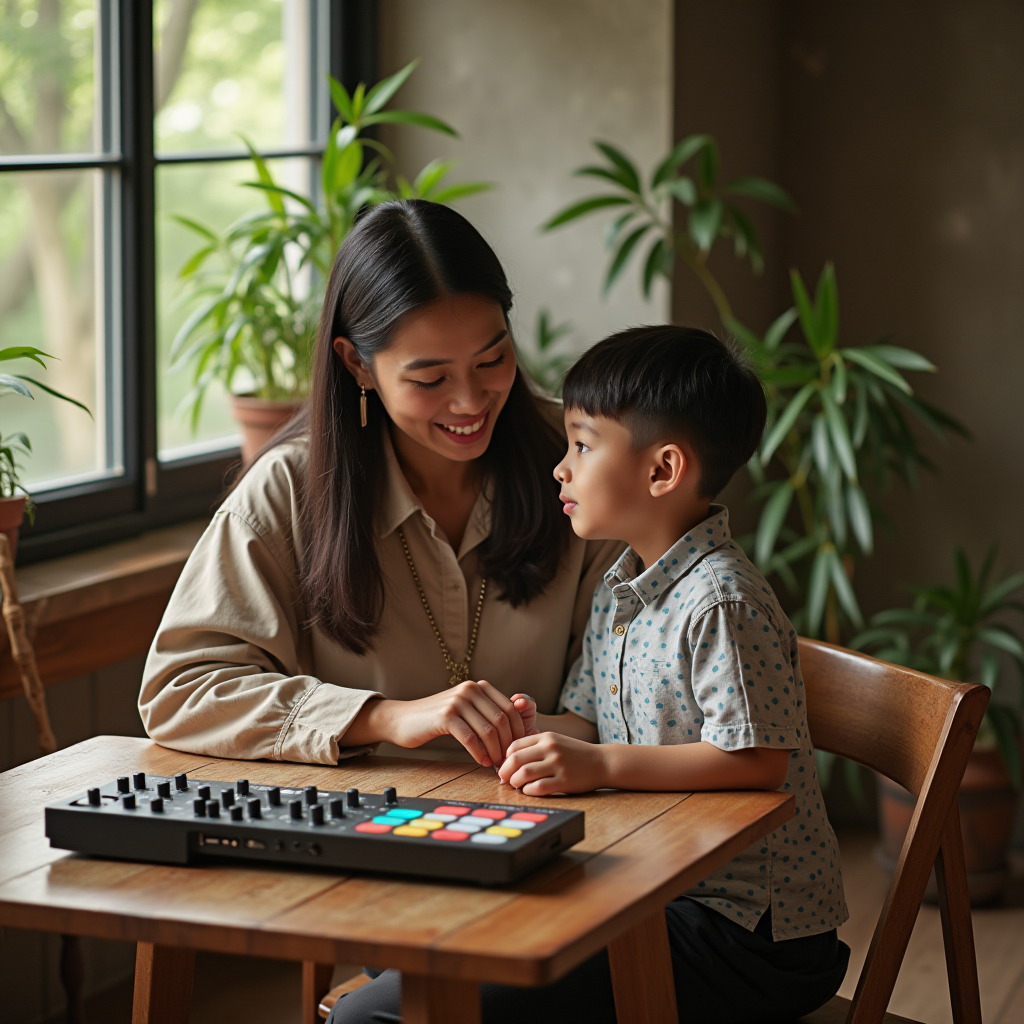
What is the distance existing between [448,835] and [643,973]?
31cm

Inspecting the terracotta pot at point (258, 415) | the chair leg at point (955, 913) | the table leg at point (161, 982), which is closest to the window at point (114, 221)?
the terracotta pot at point (258, 415)

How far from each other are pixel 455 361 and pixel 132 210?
116 centimetres

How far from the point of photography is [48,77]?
242 cm

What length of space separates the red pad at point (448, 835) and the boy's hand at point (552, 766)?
0.21 meters

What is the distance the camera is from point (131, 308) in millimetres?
2582

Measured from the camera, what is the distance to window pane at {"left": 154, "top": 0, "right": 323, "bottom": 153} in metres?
2.69

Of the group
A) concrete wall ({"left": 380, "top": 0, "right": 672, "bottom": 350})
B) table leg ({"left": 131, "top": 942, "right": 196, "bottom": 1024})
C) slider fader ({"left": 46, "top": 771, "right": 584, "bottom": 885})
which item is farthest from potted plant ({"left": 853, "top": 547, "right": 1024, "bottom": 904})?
slider fader ({"left": 46, "top": 771, "right": 584, "bottom": 885})

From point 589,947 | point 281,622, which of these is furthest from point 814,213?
point 589,947

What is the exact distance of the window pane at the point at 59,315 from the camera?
2402 millimetres

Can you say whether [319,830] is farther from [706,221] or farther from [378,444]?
[706,221]

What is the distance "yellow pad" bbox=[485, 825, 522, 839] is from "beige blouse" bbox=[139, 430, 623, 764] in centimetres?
35

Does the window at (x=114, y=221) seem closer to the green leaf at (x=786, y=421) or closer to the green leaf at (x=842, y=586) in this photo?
the green leaf at (x=786, y=421)

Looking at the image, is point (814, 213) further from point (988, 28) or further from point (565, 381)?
point (565, 381)

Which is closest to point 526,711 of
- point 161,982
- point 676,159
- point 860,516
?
point 161,982
